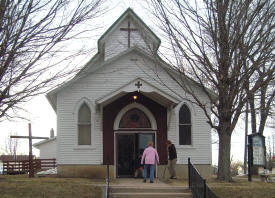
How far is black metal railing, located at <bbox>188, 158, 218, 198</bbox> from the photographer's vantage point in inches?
516

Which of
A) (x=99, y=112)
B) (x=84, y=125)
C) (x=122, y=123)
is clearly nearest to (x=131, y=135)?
(x=122, y=123)

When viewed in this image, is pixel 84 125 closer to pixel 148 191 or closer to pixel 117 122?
pixel 117 122

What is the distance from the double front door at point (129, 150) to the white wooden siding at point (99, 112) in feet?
2.88

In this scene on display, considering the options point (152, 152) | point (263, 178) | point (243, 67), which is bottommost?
point (263, 178)

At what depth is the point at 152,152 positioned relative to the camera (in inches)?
708

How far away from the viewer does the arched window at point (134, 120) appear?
69.9 ft

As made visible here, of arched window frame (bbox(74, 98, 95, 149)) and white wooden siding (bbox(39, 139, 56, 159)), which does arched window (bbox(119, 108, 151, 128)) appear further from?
white wooden siding (bbox(39, 139, 56, 159))

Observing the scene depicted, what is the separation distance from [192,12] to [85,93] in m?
7.08

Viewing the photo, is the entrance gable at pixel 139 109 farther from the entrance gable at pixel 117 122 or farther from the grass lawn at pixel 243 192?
the grass lawn at pixel 243 192

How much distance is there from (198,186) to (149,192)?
1.90 m

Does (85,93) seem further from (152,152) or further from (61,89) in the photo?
(152,152)

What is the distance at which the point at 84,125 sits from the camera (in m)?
21.4

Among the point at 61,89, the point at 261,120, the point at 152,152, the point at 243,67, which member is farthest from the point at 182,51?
the point at 261,120

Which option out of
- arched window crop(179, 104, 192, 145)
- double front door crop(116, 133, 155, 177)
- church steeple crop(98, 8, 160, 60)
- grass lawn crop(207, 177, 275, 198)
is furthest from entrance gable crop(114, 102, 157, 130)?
grass lawn crop(207, 177, 275, 198)
